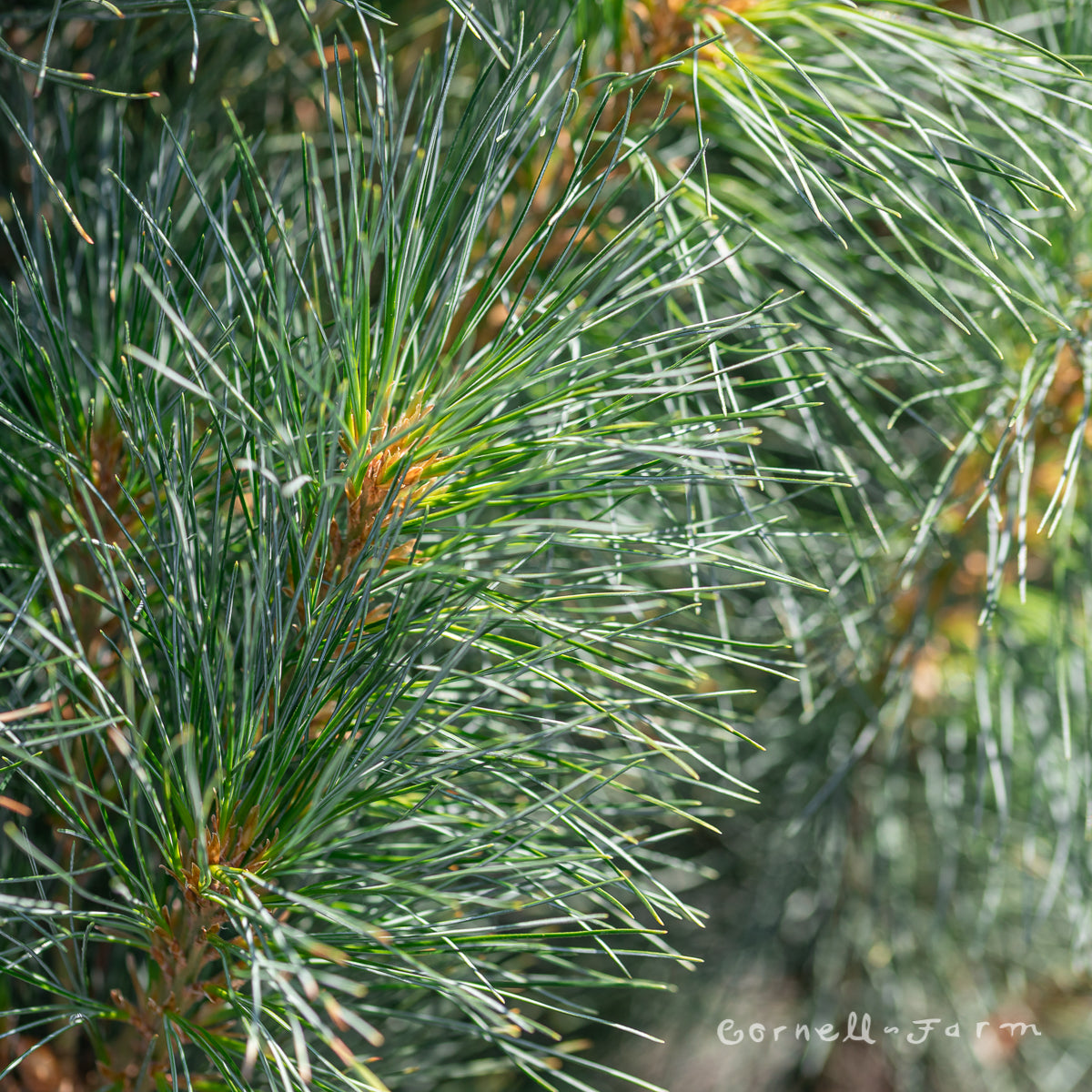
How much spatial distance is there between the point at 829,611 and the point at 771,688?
0.48 ft

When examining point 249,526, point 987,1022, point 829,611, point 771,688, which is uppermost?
point 249,526

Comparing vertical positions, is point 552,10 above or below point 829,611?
above

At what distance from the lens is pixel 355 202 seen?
31 centimetres

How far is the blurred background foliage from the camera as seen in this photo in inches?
14.8

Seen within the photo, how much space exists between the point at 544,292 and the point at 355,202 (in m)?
0.07

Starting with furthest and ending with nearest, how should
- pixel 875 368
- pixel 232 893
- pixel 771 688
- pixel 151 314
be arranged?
pixel 771 688 < pixel 875 368 < pixel 151 314 < pixel 232 893

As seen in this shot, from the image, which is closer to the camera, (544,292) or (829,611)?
(544,292)

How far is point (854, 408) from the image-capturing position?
0.46 metres

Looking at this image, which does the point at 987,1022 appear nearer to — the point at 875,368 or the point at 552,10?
the point at 875,368

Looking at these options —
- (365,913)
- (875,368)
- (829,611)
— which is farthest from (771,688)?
(365,913)

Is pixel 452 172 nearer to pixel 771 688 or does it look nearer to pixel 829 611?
pixel 829 611

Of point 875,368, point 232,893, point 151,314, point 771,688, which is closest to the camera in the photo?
point 232,893

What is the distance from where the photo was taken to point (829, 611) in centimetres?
53

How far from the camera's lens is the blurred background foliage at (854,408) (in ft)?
1.23
